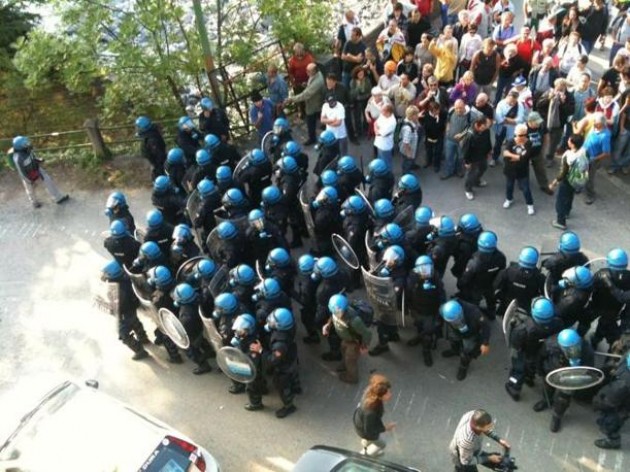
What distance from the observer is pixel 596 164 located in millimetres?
9953

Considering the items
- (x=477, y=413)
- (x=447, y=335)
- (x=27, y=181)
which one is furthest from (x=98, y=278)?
(x=477, y=413)

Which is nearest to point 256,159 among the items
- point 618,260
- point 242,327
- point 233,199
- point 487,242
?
point 233,199

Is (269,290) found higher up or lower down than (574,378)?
higher up

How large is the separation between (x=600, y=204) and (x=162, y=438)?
7668 millimetres

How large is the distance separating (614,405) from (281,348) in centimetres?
350

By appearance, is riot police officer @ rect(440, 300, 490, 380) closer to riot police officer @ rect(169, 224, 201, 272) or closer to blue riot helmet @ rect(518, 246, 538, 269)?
blue riot helmet @ rect(518, 246, 538, 269)

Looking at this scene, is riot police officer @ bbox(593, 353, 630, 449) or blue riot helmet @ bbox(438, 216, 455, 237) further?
blue riot helmet @ bbox(438, 216, 455, 237)

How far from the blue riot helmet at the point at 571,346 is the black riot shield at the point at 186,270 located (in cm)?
443

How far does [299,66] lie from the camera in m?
12.5

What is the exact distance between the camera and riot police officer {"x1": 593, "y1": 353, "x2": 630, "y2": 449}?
648cm

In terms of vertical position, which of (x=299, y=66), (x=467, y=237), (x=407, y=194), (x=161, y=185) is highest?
(x=299, y=66)

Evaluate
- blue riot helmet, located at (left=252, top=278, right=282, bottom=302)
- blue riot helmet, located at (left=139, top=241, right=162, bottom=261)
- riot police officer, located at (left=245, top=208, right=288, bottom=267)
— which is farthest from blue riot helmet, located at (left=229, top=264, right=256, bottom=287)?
blue riot helmet, located at (left=139, top=241, right=162, bottom=261)

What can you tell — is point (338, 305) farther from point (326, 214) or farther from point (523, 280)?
point (523, 280)

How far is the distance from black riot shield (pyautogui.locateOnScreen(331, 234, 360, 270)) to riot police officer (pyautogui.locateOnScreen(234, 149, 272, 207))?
69.4 inches
